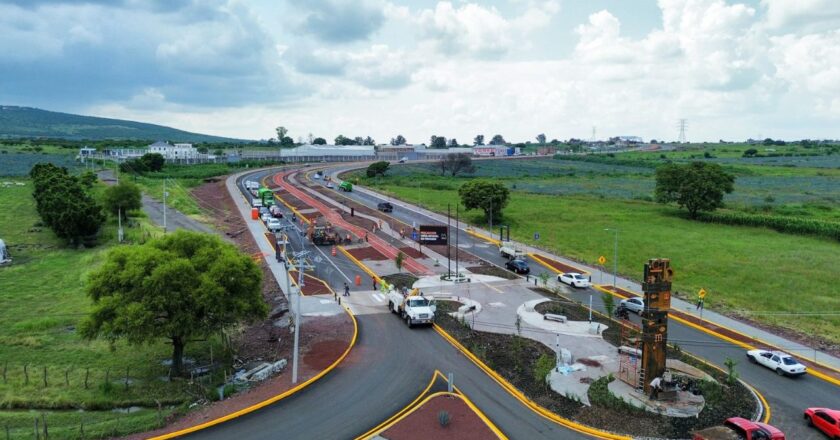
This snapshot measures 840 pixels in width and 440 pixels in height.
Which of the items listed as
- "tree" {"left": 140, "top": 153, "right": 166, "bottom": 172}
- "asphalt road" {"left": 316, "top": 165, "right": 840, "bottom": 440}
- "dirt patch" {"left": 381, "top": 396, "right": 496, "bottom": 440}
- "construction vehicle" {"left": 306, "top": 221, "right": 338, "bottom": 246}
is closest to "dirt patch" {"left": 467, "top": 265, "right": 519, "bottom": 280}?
"asphalt road" {"left": 316, "top": 165, "right": 840, "bottom": 440}

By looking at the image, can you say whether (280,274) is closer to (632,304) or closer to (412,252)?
(412,252)

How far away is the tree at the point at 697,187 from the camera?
87.8m

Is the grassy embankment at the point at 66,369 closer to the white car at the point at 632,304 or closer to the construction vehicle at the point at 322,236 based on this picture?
the construction vehicle at the point at 322,236

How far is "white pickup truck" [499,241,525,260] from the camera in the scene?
61.0m

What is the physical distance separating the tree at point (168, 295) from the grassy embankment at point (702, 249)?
119 feet

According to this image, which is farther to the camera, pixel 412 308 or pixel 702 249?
pixel 702 249

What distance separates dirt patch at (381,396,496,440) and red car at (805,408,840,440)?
46.2 feet

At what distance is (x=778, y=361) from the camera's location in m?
31.4

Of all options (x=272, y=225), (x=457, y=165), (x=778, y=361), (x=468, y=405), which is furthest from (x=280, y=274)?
(x=457, y=165)

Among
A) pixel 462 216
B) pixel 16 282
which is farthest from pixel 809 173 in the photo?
pixel 16 282

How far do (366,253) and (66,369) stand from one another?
114ft

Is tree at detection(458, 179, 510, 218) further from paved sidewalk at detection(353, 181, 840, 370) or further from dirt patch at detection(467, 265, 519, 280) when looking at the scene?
dirt patch at detection(467, 265, 519, 280)

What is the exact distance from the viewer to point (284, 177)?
149 m

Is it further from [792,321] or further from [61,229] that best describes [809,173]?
[61,229]
